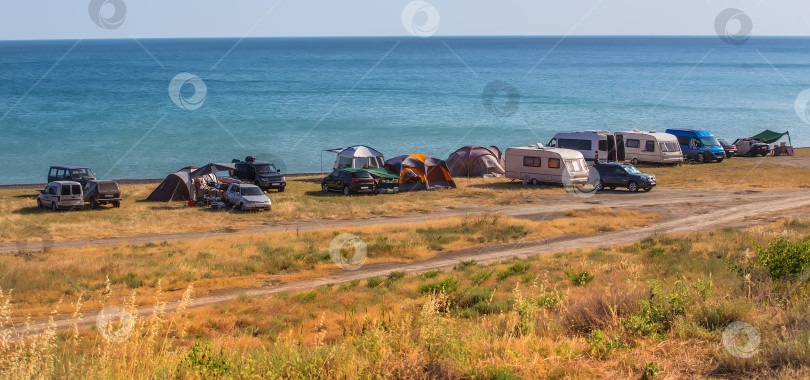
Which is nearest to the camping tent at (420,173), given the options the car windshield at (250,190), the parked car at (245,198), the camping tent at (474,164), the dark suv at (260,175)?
the camping tent at (474,164)

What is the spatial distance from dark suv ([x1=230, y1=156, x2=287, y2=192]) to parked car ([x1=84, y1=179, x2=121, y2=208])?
732cm

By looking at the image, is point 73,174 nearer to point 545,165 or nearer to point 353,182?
point 353,182

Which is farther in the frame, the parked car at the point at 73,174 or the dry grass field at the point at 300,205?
the parked car at the point at 73,174

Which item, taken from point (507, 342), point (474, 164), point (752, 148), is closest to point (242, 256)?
point (507, 342)

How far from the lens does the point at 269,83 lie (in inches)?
5664

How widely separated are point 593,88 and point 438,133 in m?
69.9

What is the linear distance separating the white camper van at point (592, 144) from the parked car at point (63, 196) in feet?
93.9

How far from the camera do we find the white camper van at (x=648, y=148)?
45.4 m

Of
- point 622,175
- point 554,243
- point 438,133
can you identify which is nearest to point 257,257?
point 554,243

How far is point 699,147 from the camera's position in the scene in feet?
161

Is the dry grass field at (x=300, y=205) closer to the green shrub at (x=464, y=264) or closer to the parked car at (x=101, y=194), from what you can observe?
the parked car at (x=101, y=194)

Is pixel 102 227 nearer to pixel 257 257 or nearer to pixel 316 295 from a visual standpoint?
pixel 257 257

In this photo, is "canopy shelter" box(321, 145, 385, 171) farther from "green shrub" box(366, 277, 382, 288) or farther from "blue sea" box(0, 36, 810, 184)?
"green shrub" box(366, 277, 382, 288)

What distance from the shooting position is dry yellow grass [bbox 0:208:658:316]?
16438 millimetres
